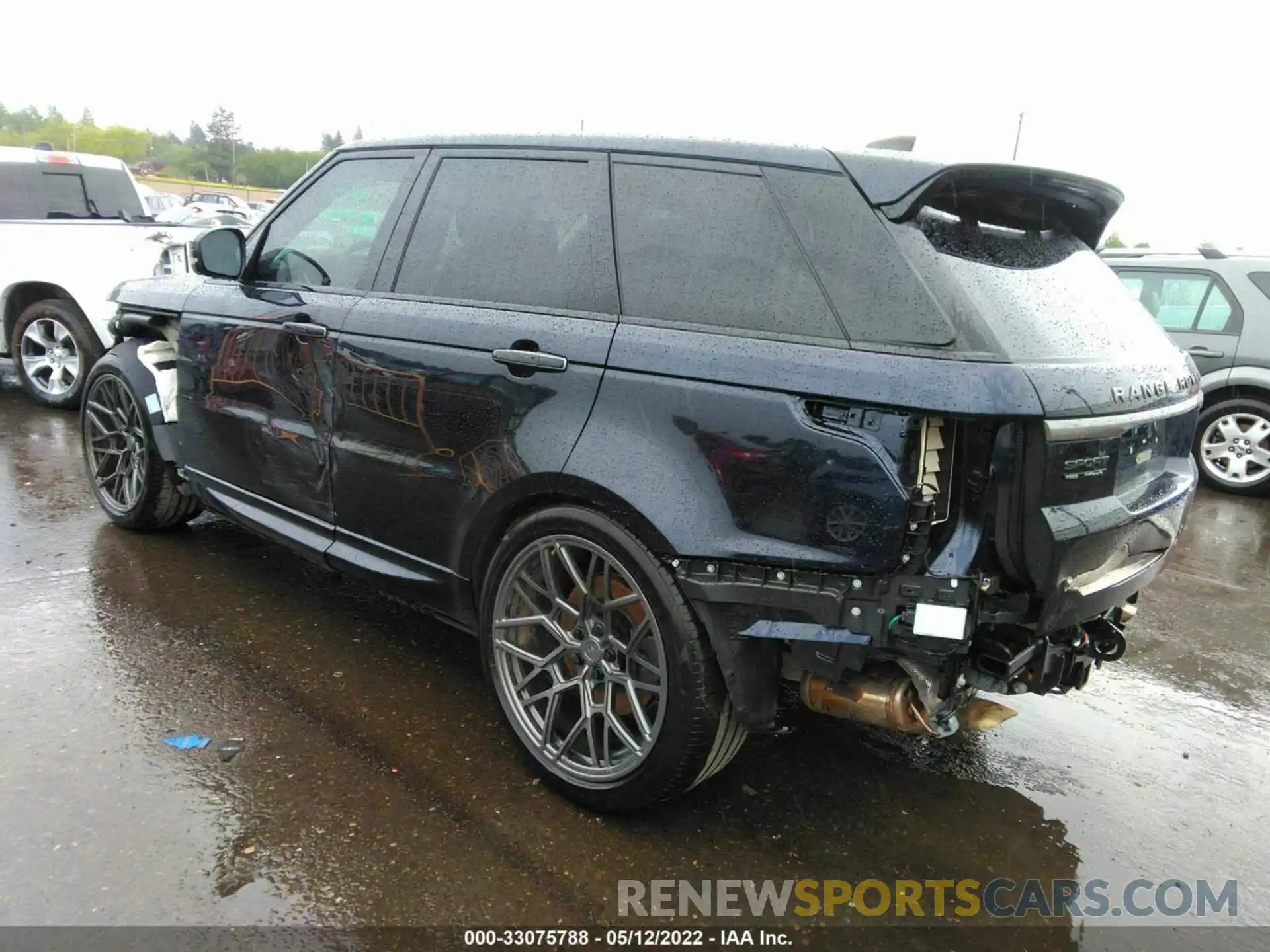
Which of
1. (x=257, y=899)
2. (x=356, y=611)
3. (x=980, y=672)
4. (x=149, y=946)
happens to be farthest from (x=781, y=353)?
(x=356, y=611)

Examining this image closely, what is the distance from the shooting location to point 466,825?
2598mm

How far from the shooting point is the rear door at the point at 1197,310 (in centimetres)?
702

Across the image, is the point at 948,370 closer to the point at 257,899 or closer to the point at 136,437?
the point at 257,899

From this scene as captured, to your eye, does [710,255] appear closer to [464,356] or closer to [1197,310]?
[464,356]

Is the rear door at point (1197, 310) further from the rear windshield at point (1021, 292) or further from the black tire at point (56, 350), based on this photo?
the black tire at point (56, 350)

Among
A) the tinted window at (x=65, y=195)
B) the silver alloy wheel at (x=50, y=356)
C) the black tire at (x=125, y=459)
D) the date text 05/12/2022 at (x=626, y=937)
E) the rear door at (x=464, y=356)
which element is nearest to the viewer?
the date text 05/12/2022 at (x=626, y=937)

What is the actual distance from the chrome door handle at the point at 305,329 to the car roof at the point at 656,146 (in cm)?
73

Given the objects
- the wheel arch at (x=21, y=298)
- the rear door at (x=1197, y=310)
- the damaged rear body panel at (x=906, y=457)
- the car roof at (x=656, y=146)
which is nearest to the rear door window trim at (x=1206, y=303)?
the rear door at (x=1197, y=310)

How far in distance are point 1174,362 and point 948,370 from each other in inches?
43.2

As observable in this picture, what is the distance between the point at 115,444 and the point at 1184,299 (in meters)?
7.62

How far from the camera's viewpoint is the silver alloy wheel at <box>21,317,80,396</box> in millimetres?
7250

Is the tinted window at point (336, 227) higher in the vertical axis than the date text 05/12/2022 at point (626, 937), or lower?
higher

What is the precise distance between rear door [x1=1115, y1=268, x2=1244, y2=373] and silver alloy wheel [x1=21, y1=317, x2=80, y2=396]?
8.39 meters

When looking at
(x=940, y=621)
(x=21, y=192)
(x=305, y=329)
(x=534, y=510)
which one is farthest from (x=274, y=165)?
(x=940, y=621)
